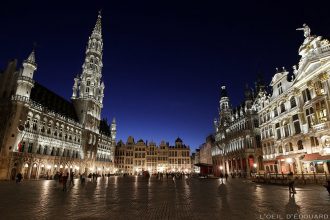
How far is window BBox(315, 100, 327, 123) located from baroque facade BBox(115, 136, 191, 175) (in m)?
83.3

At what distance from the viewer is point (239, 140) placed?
6106 centimetres

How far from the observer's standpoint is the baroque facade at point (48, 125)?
4344cm

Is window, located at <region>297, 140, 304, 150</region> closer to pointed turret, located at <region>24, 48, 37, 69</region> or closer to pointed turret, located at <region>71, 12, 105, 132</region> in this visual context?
pointed turret, located at <region>24, 48, 37, 69</region>

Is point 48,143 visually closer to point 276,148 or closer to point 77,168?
point 77,168

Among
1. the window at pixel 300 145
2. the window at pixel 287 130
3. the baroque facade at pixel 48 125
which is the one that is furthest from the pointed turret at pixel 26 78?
the window at pixel 300 145

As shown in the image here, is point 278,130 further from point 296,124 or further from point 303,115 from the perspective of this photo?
point 303,115

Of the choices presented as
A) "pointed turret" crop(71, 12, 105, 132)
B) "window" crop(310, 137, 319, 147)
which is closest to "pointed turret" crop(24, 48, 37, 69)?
"pointed turret" crop(71, 12, 105, 132)

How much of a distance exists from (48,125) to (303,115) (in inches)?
2270

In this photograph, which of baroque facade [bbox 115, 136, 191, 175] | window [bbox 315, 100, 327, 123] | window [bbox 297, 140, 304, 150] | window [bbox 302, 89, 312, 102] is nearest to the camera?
window [bbox 315, 100, 327, 123]

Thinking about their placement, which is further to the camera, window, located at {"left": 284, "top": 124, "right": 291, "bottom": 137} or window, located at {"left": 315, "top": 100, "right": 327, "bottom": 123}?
window, located at {"left": 284, "top": 124, "right": 291, "bottom": 137}

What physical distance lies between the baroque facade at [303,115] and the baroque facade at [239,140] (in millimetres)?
8741

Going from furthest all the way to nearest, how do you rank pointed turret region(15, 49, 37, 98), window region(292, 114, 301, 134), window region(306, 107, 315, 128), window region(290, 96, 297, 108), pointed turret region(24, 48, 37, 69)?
pointed turret region(24, 48, 37, 69) → pointed turret region(15, 49, 37, 98) → window region(290, 96, 297, 108) → window region(292, 114, 301, 134) → window region(306, 107, 315, 128)

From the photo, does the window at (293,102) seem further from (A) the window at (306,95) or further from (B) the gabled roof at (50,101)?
(B) the gabled roof at (50,101)

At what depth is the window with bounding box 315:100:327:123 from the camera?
93.6ft
